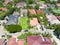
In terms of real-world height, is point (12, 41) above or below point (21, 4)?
above

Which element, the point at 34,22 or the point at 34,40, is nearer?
the point at 34,40

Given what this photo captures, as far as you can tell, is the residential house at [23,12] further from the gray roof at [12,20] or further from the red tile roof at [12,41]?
the red tile roof at [12,41]

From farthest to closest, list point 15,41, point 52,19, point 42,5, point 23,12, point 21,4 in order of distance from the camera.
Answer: point 42,5 → point 21,4 → point 23,12 → point 52,19 → point 15,41

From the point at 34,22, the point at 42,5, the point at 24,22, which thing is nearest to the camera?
the point at 34,22

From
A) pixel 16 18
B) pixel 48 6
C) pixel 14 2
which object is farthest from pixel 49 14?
pixel 14 2

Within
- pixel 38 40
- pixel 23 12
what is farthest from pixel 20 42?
pixel 23 12

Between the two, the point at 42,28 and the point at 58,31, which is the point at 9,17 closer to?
the point at 42,28

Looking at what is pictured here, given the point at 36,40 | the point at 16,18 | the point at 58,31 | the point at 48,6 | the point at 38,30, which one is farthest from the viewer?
the point at 48,6

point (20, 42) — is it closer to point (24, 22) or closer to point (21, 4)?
point (24, 22)

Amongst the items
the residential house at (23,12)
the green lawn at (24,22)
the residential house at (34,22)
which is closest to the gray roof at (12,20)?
the green lawn at (24,22)
